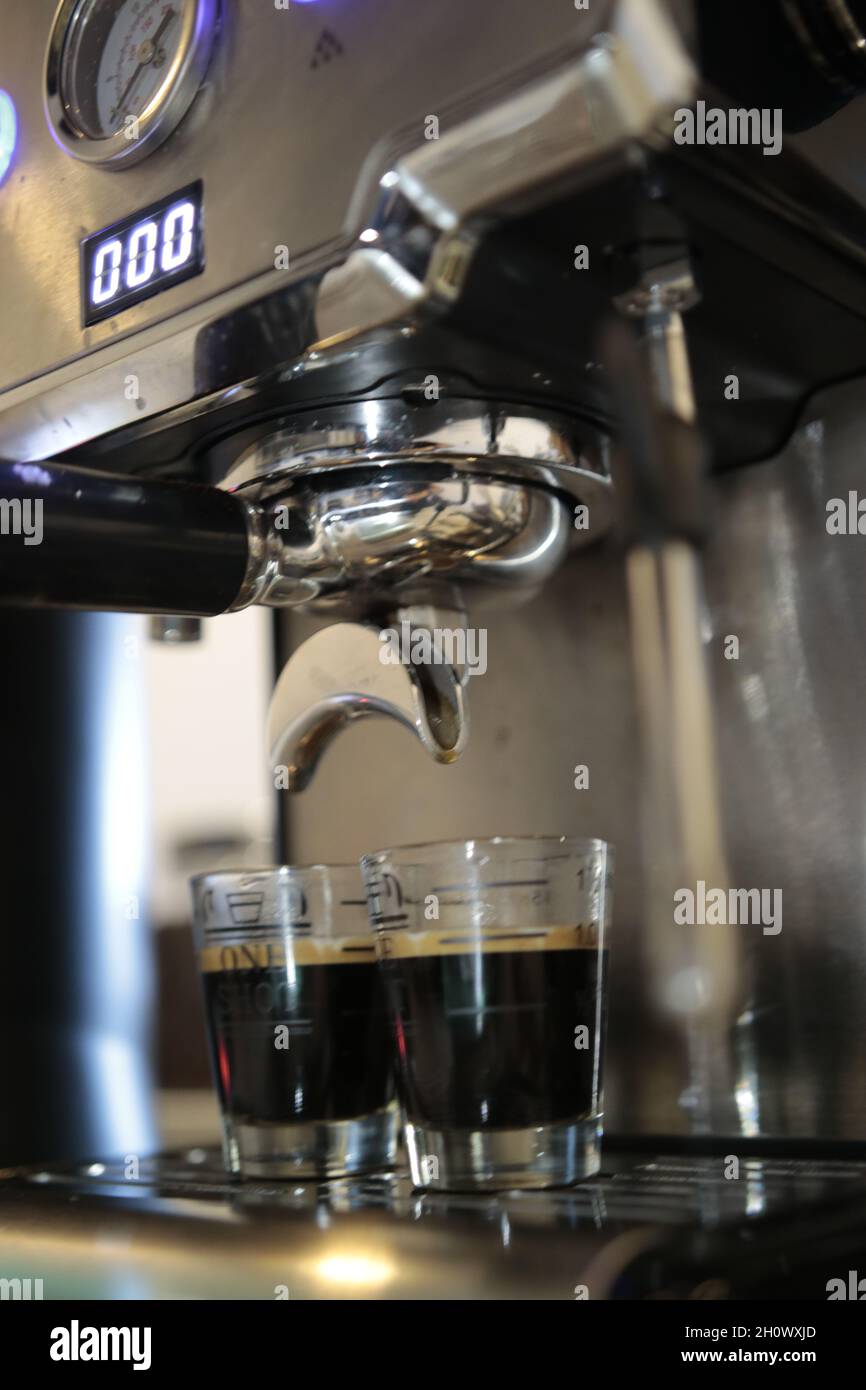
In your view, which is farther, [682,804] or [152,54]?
[682,804]

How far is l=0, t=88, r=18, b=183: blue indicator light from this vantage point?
574 millimetres

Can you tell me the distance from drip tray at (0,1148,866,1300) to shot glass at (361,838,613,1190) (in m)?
0.02

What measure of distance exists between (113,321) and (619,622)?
0.90ft

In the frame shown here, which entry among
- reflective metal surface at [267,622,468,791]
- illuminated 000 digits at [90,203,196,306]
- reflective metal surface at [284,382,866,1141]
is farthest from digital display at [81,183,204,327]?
reflective metal surface at [284,382,866,1141]

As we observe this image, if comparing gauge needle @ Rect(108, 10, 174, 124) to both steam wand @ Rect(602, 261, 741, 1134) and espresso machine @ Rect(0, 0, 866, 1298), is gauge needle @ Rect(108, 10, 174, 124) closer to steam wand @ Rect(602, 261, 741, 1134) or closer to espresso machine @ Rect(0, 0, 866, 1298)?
espresso machine @ Rect(0, 0, 866, 1298)

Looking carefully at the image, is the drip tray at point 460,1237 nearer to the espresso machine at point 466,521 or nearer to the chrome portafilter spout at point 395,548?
the espresso machine at point 466,521

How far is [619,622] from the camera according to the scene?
2.28 ft

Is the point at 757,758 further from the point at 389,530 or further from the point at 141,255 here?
the point at 141,255

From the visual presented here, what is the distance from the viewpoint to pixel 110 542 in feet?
1.52

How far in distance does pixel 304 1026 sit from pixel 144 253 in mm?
295

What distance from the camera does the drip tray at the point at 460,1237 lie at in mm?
414

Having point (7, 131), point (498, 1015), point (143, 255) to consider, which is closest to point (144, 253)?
point (143, 255)

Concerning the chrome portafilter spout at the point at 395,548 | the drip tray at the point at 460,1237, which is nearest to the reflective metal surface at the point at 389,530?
the chrome portafilter spout at the point at 395,548

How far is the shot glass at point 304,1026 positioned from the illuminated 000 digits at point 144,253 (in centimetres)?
23
